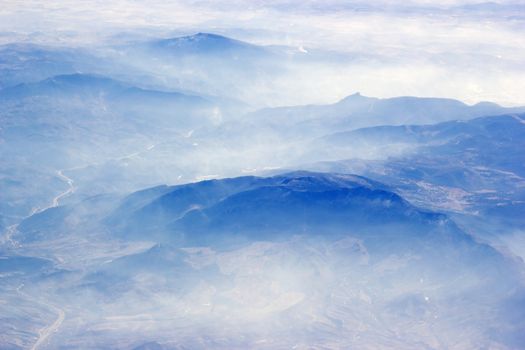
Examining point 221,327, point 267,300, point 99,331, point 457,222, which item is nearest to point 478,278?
point 457,222

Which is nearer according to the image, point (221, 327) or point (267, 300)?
point (221, 327)

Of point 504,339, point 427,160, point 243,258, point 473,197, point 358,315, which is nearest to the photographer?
point 504,339

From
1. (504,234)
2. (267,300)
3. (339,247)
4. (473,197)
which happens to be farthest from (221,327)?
(473,197)

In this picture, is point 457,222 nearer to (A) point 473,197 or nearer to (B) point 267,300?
(A) point 473,197

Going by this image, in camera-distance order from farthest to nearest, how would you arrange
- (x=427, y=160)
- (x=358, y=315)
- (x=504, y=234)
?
(x=427, y=160)
(x=504, y=234)
(x=358, y=315)

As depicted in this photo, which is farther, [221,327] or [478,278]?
[478,278]

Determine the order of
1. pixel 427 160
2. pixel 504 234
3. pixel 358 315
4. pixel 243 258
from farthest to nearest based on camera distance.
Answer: pixel 427 160, pixel 504 234, pixel 243 258, pixel 358 315

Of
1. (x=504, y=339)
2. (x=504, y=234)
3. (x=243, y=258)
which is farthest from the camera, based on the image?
(x=504, y=234)

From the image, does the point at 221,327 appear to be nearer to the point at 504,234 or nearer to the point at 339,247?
the point at 339,247
